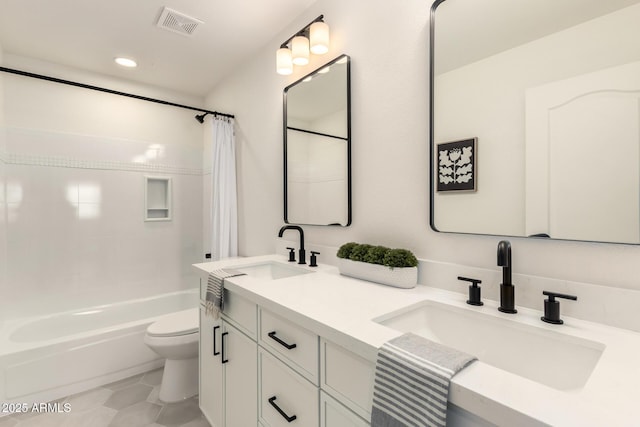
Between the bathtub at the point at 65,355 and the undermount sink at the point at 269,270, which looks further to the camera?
the bathtub at the point at 65,355

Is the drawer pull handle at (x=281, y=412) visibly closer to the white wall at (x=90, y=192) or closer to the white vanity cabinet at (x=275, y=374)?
the white vanity cabinet at (x=275, y=374)

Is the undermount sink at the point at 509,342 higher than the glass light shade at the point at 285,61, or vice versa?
the glass light shade at the point at 285,61

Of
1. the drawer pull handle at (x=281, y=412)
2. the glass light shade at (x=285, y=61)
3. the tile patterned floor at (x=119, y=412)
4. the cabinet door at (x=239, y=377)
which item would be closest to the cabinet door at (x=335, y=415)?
the drawer pull handle at (x=281, y=412)

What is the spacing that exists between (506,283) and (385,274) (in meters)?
0.41

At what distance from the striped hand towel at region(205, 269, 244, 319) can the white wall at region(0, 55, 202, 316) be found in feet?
6.26

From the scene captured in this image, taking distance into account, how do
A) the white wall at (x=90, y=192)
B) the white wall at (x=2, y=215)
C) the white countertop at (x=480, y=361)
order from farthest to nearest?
the white wall at (x=90, y=192) → the white wall at (x=2, y=215) → the white countertop at (x=480, y=361)

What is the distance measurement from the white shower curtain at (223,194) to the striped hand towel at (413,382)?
2.07 meters

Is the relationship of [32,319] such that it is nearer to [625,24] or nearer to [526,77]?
[526,77]

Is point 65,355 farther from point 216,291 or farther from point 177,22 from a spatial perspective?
point 177,22

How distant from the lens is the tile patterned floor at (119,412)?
67.4 inches

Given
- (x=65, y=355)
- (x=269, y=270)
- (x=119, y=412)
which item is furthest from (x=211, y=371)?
(x=65, y=355)

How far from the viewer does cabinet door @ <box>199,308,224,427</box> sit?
4.74 feet

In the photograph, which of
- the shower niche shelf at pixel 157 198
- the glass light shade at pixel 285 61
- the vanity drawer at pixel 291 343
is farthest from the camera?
the shower niche shelf at pixel 157 198

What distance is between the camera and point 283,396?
97cm
